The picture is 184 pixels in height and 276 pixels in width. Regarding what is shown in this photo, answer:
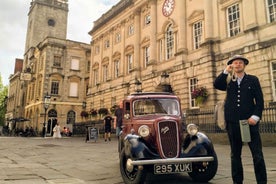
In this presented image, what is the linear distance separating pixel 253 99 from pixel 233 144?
0.77m

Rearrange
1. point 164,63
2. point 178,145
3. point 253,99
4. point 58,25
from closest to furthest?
point 253,99, point 178,145, point 164,63, point 58,25

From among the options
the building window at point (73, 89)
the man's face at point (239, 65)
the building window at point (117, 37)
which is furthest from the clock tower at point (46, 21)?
the man's face at point (239, 65)

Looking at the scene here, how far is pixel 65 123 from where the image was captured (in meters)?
40.4

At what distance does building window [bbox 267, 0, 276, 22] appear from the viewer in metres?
15.4

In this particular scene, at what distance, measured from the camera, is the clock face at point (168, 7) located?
22945mm

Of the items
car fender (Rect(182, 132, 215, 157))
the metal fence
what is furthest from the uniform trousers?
the metal fence

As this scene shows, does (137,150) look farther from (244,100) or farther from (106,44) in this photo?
(106,44)

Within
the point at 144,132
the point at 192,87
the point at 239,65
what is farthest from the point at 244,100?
the point at 192,87

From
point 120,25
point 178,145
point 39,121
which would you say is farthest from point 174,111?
point 39,121

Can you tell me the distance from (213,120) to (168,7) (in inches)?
492

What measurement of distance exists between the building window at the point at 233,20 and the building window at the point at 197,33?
102 inches

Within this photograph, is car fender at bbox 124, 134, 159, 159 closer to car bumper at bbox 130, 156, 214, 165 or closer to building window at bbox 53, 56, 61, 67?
car bumper at bbox 130, 156, 214, 165

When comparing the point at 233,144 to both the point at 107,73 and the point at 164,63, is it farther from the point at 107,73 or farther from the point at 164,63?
the point at 107,73

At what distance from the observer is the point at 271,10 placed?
15539 millimetres
